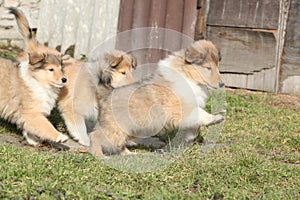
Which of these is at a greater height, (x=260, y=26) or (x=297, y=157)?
(x=260, y=26)

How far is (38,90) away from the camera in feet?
17.0

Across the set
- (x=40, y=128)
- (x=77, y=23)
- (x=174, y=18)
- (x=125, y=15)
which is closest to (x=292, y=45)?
(x=174, y=18)

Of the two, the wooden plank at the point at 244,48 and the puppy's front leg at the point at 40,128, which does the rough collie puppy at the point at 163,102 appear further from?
the wooden plank at the point at 244,48

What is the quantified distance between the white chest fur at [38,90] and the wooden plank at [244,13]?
12.9ft

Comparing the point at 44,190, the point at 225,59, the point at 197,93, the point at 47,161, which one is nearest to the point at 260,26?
the point at 225,59

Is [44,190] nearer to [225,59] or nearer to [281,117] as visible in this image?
[281,117]

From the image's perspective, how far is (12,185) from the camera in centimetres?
352

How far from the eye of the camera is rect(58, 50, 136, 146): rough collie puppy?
5531mm

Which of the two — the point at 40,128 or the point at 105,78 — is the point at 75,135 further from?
the point at 105,78

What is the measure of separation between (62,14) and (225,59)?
106 inches

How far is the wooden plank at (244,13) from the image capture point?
833 centimetres

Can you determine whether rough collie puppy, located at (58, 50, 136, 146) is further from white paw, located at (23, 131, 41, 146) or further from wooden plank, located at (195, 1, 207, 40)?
wooden plank, located at (195, 1, 207, 40)

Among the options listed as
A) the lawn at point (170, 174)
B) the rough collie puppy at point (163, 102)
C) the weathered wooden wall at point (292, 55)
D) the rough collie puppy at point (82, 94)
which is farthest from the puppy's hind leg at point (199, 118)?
the weathered wooden wall at point (292, 55)

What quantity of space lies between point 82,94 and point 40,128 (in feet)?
2.17
